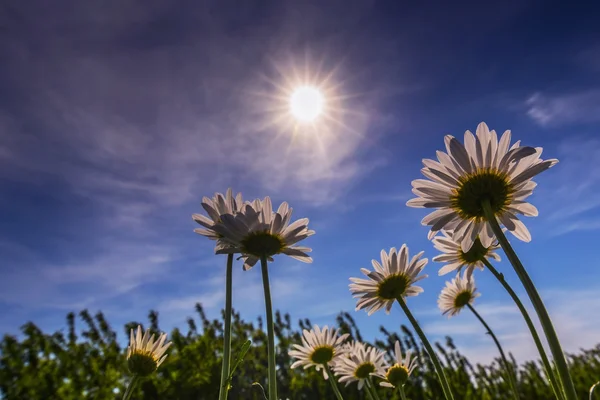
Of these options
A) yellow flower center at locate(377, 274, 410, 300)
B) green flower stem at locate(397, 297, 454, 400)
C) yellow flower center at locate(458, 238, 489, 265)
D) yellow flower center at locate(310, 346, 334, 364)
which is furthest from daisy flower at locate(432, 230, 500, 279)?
yellow flower center at locate(310, 346, 334, 364)

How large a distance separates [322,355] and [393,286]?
5.26 feet

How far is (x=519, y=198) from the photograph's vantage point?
2.46m

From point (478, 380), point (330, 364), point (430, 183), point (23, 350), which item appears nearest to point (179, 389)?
point (23, 350)

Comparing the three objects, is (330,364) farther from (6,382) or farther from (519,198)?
(6,382)

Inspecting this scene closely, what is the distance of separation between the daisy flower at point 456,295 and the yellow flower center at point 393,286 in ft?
5.04

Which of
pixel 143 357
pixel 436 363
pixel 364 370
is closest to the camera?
pixel 436 363

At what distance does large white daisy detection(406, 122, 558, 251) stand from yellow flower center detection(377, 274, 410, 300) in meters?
1.33

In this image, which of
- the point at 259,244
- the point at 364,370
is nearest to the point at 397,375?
the point at 364,370

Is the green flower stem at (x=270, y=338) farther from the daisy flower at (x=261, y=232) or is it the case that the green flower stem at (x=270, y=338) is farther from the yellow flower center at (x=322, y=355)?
the yellow flower center at (x=322, y=355)

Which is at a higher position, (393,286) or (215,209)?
(215,209)

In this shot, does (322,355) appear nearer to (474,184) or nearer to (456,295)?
(456,295)

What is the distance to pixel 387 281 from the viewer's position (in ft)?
12.5

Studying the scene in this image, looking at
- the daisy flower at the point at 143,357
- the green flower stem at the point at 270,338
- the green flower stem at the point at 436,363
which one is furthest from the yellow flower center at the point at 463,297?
the daisy flower at the point at 143,357

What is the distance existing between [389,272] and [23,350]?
21.8ft
